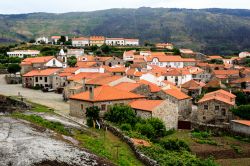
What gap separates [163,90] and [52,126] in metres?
21.4

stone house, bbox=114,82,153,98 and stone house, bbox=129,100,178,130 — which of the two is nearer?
stone house, bbox=129,100,178,130

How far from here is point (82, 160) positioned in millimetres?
23594

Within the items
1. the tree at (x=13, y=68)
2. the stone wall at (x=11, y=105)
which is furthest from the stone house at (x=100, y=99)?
the tree at (x=13, y=68)

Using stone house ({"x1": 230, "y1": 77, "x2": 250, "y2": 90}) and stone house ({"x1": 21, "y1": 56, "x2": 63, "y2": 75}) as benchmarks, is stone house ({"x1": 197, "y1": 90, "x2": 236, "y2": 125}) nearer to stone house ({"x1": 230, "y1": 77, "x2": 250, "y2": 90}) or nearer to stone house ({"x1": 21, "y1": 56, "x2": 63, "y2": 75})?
stone house ({"x1": 230, "y1": 77, "x2": 250, "y2": 90})

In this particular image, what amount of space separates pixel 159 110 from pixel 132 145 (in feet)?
39.5

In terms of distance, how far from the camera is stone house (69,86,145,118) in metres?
40.8

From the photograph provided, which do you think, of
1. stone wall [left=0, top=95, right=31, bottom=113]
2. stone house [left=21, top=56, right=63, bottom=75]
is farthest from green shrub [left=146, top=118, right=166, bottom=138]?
stone house [left=21, top=56, right=63, bottom=75]

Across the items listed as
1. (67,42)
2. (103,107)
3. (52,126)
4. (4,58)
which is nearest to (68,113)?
(103,107)

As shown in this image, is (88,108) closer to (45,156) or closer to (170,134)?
(170,134)

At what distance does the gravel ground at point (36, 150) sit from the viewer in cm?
2303

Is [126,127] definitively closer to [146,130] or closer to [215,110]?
[146,130]

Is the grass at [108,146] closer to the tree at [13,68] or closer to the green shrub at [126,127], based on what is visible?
the green shrub at [126,127]

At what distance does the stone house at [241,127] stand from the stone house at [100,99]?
10806 millimetres

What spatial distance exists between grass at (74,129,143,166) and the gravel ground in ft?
4.57
